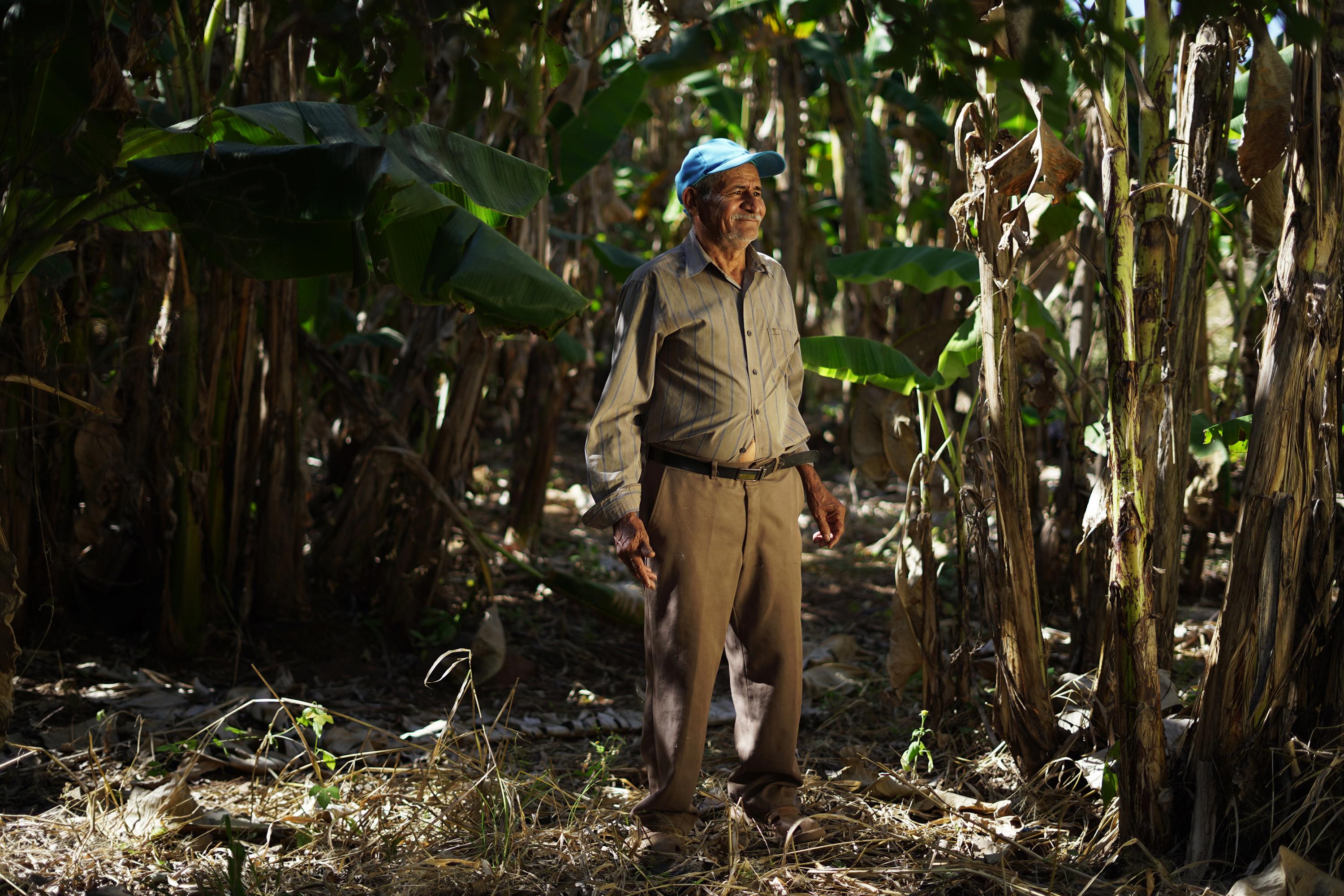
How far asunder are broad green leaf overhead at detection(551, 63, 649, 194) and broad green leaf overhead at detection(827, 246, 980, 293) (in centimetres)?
142

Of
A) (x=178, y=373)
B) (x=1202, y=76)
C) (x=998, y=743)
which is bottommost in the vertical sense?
(x=998, y=743)

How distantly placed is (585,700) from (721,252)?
7.95 ft

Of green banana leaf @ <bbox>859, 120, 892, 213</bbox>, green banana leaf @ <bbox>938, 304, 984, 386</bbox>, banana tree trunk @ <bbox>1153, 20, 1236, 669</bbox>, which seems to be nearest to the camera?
banana tree trunk @ <bbox>1153, 20, 1236, 669</bbox>

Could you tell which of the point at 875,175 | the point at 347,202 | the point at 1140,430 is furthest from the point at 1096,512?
the point at 875,175

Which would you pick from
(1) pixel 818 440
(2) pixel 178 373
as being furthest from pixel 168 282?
(1) pixel 818 440

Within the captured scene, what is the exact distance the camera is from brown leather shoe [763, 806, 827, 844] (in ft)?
9.21

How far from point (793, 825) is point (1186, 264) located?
77.6 inches

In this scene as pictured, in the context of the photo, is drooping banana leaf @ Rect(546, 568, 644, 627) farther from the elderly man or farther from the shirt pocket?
the shirt pocket

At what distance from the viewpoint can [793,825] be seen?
278 centimetres

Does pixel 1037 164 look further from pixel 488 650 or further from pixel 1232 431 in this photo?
pixel 488 650

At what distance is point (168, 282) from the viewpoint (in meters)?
4.14

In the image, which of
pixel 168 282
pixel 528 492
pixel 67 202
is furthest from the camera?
pixel 528 492

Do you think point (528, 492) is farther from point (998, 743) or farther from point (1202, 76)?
point (1202, 76)

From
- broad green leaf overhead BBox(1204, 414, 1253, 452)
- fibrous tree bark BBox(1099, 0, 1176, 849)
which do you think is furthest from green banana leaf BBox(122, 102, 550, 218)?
broad green leaf overhead BBox(1204, 414, 1253, 452)
